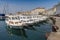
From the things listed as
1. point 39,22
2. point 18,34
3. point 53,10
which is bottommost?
point 18,34

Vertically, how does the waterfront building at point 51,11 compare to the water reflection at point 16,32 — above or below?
above

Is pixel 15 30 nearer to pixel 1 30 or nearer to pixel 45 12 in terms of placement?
pixel 1 30

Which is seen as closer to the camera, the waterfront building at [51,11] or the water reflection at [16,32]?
the waterfront building at [51,11]

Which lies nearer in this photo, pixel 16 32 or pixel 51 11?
pixel 51 11

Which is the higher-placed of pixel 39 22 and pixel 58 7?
pixel 58 7

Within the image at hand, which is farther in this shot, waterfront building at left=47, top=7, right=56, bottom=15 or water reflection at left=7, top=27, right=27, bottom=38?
water reflection at left=7, top=27, right=27, bottom=38

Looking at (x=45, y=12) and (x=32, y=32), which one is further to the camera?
(x=32, y=32)

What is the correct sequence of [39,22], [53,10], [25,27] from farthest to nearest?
[25,27], [39,22], [53,10]

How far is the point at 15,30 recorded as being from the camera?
6.38 m

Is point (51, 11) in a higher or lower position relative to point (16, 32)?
higher

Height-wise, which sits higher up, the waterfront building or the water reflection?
the waterfront building

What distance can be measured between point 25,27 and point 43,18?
1.19m

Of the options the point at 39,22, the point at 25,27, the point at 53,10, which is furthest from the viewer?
the point at 25,27

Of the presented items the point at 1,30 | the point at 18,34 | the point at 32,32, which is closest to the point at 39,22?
the point at 32,32
